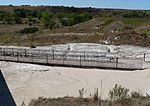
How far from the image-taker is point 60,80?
55.2ft

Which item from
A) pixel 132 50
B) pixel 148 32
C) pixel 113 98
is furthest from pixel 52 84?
pixel 148 32

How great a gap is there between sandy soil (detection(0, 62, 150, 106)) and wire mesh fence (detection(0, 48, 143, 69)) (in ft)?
3.05

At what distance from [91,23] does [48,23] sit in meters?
13.2

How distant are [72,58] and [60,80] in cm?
500

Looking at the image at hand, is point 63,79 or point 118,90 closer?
point 118,90

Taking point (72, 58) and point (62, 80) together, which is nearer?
point (62, 80)

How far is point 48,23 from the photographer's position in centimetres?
6197

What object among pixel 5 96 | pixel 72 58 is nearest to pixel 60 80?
pixel 5 96

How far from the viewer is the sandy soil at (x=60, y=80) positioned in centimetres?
1457

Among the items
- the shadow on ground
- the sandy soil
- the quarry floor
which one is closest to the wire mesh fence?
the quarry floor

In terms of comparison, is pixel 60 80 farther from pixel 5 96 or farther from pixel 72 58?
pixel 72 58

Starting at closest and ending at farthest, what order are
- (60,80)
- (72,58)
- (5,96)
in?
(5,96) < (60,80) < (72,58)

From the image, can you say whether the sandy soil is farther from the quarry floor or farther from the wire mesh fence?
the wire mesh fence

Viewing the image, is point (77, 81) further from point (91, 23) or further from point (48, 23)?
point (48, 23)
